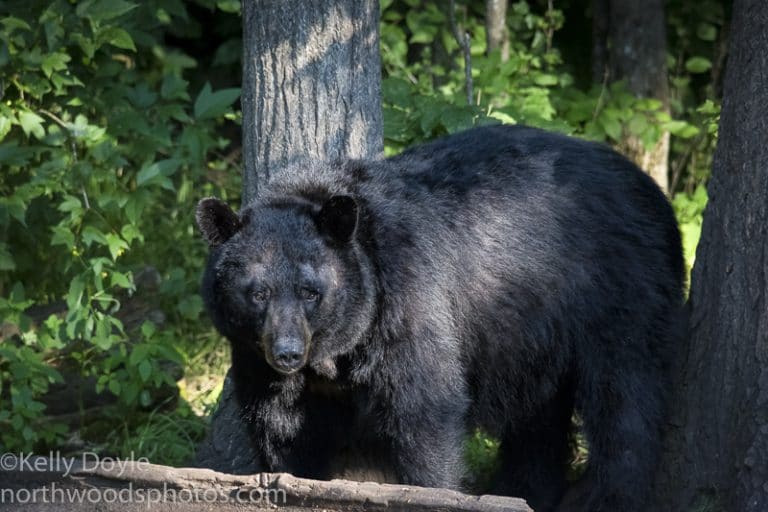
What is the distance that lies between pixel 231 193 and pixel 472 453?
351 cm

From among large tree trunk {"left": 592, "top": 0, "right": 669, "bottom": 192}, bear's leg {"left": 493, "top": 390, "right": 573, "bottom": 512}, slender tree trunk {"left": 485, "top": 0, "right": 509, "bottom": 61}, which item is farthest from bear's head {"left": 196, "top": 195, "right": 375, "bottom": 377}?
large tree trunk {"left": 592, "top": 0, "right": 669, "bottom": 192}

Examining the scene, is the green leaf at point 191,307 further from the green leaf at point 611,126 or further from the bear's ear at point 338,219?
the green leaf at point 611,126

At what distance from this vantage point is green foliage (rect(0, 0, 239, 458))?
19.0 ft

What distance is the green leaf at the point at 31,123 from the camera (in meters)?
5.90

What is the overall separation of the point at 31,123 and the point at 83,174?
1.39ft

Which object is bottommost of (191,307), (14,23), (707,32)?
(191,307)

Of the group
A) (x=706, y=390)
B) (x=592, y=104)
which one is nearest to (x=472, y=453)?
(x=706, y=390)

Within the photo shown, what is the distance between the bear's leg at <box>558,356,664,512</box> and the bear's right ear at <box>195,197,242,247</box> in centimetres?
189

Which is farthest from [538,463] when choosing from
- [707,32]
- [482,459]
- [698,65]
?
[707,32]

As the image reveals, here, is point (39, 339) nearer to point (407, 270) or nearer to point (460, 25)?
point (407, 270)

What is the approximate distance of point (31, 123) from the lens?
5910 millimetres

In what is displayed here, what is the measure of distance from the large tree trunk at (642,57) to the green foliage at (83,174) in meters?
3.72

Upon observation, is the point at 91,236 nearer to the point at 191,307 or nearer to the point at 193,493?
the point at 191,307

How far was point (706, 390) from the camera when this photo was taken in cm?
482
